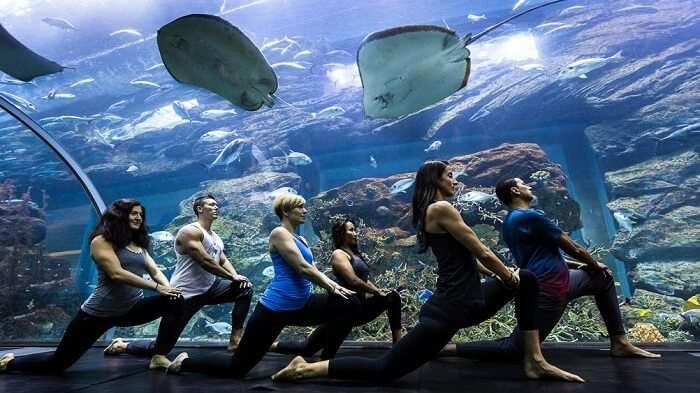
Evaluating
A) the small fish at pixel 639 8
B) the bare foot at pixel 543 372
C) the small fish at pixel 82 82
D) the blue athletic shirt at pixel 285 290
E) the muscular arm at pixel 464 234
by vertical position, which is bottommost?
the bare foot at pixel 543 372

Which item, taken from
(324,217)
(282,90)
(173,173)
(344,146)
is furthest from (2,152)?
(324,217)

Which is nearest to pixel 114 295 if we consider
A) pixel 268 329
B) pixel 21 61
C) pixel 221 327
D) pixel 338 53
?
pixel 268 329

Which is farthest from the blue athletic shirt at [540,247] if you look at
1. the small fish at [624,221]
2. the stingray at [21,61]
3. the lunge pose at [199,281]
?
A: the small fish at [624,221]

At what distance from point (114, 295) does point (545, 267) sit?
2.45 m

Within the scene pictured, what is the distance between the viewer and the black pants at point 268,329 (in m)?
2.07

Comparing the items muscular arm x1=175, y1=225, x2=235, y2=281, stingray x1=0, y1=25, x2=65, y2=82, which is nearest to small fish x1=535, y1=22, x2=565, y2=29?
stingray x1=0, y1=25, x2=65, y2=82

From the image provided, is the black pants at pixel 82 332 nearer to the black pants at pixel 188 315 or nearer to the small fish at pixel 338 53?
the black pants at pixel 188 315

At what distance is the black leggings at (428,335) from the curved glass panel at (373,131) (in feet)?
19.6

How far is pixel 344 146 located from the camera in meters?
13.0

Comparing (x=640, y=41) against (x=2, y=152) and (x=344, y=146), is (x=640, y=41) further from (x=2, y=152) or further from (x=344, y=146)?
(x=2, y=152)

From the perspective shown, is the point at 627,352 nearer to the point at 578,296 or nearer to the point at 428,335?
the point at 578,296

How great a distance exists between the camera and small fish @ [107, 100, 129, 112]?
14688 mm

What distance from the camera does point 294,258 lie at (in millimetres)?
2121

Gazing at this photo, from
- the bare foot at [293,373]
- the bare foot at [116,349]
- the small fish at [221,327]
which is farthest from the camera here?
the small fish at [221,327]
